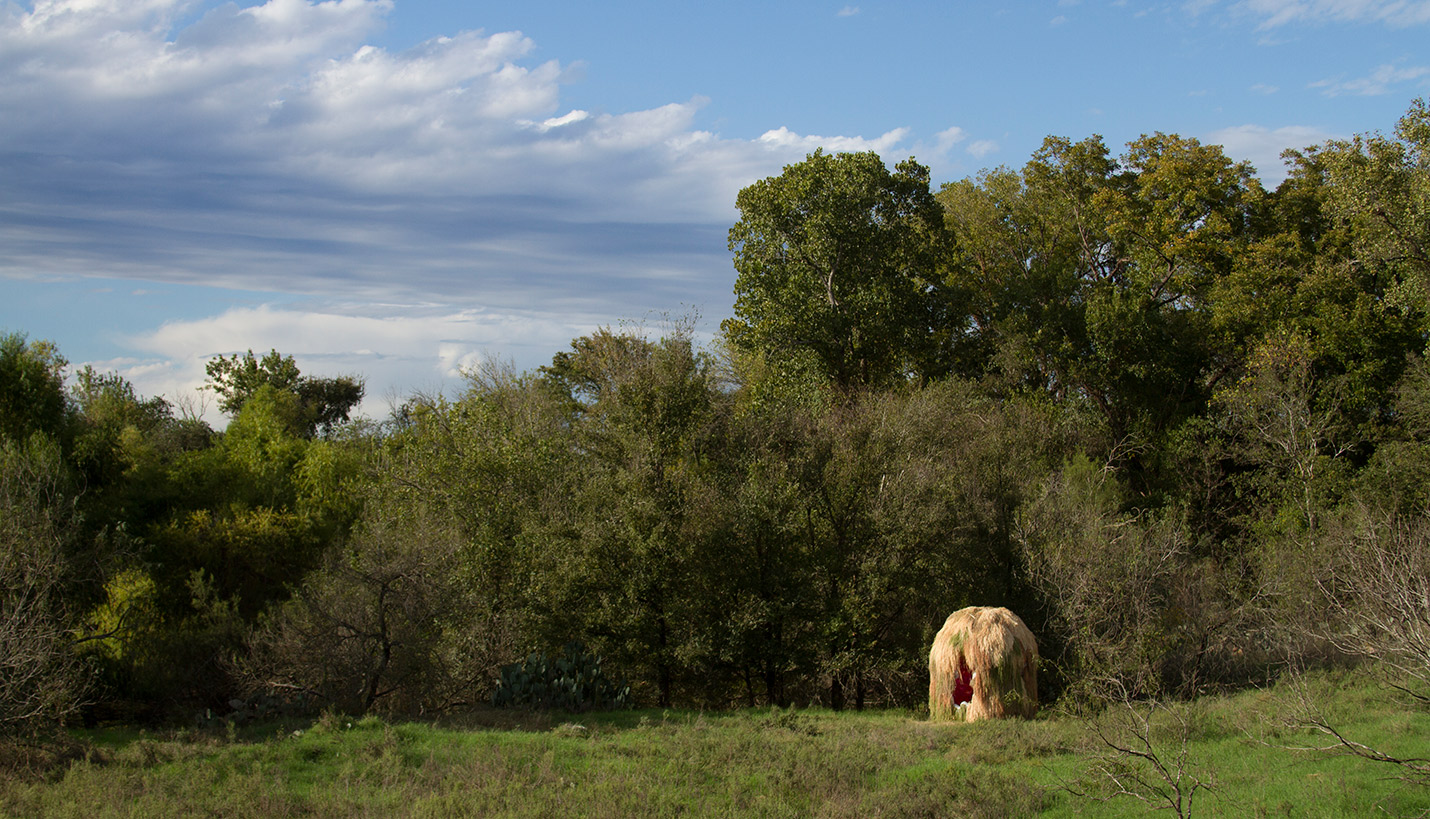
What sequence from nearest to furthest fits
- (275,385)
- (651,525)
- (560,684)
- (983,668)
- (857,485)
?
(983,668)
(560,684)
(651,525)
(857,485)
(275,385)

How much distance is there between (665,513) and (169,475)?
1651cm

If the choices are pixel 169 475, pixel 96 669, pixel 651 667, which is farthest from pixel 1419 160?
pixel 169 475

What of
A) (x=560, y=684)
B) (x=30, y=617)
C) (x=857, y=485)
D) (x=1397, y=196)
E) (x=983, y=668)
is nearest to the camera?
(x=30, y=617)

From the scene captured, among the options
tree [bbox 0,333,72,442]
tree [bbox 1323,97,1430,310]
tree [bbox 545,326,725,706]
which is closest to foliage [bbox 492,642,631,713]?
tree [bbox 545,326,725,706]

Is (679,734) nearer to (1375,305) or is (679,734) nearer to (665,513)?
(665,513)

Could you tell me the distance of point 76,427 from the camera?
79.2 feet

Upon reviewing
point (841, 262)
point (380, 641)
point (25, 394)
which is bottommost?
point (380, 641)

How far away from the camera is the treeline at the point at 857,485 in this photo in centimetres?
1711

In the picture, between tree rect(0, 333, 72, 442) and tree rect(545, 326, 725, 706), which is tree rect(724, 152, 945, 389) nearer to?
tree rect(545, 326, 725, 706)

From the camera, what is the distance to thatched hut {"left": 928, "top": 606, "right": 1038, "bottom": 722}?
15.4 meters

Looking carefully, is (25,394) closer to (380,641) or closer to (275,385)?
(380,641)

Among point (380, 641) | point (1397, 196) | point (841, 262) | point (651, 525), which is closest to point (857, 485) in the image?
point (651, 525)

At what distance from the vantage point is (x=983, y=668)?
15406 millimetres

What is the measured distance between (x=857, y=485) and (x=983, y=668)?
5.35 meters
